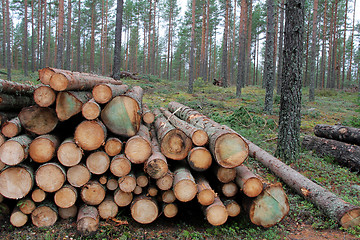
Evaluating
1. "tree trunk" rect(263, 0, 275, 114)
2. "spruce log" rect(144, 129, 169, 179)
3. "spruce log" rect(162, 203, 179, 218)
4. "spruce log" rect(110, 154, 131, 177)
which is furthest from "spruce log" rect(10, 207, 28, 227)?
"tree trunk" rect(263, 0, 275, 114)

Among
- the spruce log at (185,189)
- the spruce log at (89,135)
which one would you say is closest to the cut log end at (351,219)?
the spruce log at (185,189)

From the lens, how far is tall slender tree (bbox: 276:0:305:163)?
5.83 meters

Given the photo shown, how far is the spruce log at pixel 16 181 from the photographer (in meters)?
3.31

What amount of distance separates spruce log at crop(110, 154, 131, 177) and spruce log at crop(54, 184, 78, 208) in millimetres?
651

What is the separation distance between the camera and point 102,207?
3568 mm

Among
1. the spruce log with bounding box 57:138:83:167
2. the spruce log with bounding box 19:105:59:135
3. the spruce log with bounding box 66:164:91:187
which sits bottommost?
the spruce log with bounding box 66:164:91:187

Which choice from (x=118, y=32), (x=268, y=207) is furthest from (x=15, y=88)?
(x=118, y=32)

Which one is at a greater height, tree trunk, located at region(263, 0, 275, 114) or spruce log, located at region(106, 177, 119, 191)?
tree trunk, located at region(263, 0, 275, 114)

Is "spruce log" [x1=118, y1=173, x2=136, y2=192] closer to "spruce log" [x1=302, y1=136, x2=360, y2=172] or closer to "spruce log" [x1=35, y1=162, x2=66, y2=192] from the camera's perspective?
"spruce log" [x1=35, y1=162, x2=66, y2=192]

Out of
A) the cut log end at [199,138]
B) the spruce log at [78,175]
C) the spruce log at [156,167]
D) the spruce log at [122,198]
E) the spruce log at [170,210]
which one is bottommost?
the spruce log at [170,210]

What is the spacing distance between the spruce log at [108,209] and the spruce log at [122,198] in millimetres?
81

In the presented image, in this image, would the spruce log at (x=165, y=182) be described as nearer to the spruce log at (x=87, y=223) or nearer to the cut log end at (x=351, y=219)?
the spruce log at (x=87, y=223)

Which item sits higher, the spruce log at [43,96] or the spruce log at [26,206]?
the spruce log at [43,96]

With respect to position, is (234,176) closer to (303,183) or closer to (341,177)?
(303,183)
